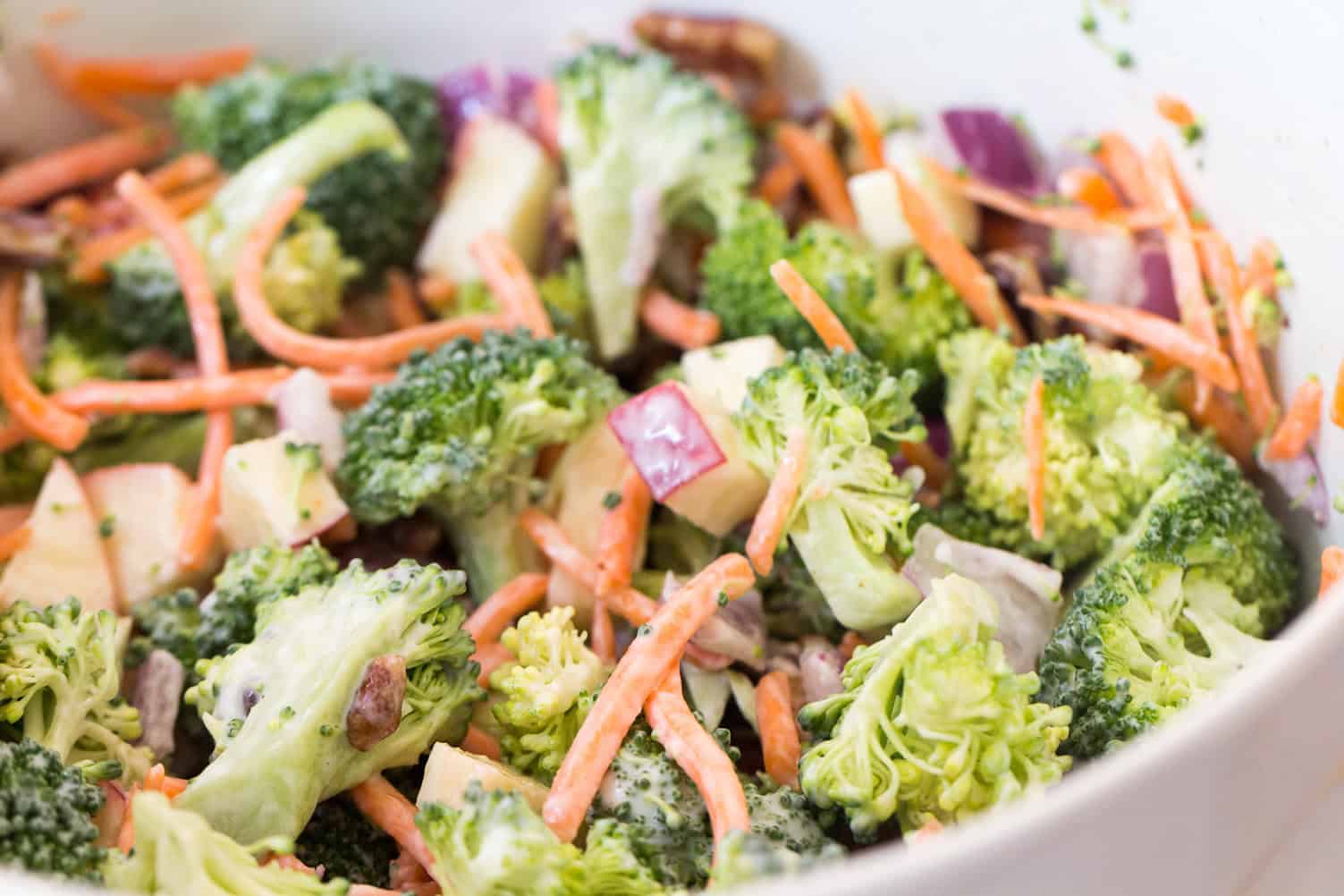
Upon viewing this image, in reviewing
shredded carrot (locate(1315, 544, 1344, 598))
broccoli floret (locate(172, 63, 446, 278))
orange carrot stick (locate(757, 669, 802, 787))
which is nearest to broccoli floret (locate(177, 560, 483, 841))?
orange carrot stick (locate(757, 669, 802, 787))

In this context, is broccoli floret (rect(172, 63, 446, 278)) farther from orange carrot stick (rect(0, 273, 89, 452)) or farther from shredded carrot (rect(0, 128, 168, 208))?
orange carrot stick (rect(0, 273, 89, 452))

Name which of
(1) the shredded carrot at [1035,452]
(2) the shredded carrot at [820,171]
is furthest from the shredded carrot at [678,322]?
(1) the shredded carrot at [1035,452]

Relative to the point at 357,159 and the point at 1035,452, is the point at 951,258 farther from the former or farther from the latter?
the point at 357,159

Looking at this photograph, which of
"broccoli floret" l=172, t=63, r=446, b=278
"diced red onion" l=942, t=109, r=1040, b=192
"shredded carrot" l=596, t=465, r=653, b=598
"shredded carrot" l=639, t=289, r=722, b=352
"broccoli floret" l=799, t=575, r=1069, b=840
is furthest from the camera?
"broccoli floret" l=172, t=63, r=446, b=278

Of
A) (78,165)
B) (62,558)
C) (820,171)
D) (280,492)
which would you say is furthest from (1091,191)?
(78,165)

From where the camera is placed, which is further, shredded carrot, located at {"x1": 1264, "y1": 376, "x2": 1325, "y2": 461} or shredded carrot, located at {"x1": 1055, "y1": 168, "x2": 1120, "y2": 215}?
shredded carrot, located at {"x1": 1055, "y1": 168, "x2": 1120, "y2": 215}

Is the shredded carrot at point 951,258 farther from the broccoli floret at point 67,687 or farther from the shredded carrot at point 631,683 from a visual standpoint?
the broccoli floret at point 67,687
